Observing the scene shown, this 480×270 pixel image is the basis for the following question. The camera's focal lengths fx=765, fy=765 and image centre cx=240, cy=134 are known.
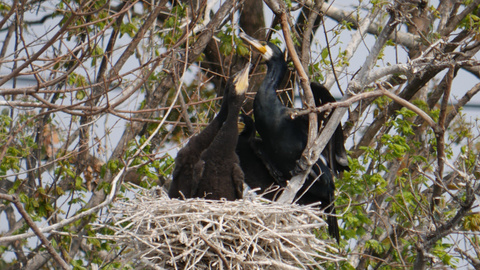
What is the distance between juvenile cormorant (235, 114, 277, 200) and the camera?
5422 mm

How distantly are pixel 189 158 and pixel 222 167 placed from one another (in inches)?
10.5

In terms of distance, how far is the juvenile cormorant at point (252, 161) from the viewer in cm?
542

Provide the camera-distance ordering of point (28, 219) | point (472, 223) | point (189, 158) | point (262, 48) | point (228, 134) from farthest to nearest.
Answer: point (472, 223) → point (262, 48) → point (189, 158) → point (228, 134) → point (28, 219)

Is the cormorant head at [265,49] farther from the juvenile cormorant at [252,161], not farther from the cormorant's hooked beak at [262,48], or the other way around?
the juvenile cormorant at [252,161]

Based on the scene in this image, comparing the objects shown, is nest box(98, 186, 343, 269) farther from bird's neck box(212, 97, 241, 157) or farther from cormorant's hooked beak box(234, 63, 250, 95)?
cormorant's hooked beak box(234, 63, 250, 95)

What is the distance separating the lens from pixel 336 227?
209 inches

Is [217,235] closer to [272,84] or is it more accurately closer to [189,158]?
[189,158]

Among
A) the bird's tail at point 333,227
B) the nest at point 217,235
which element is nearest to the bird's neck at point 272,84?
the bird's tail at point 333,227

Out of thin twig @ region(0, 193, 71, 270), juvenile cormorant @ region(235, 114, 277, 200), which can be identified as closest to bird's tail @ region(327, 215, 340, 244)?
juvenile cormorant @ region(235, 114, 277, 200)

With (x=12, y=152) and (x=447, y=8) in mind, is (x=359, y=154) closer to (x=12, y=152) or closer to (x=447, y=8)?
(x=447, y=8)

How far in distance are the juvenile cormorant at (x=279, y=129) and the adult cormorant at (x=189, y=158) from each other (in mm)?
371

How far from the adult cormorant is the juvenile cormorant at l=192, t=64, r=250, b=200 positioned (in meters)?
0.10

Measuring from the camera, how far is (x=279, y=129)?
5219 millimetres

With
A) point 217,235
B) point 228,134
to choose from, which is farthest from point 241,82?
point 217,235
